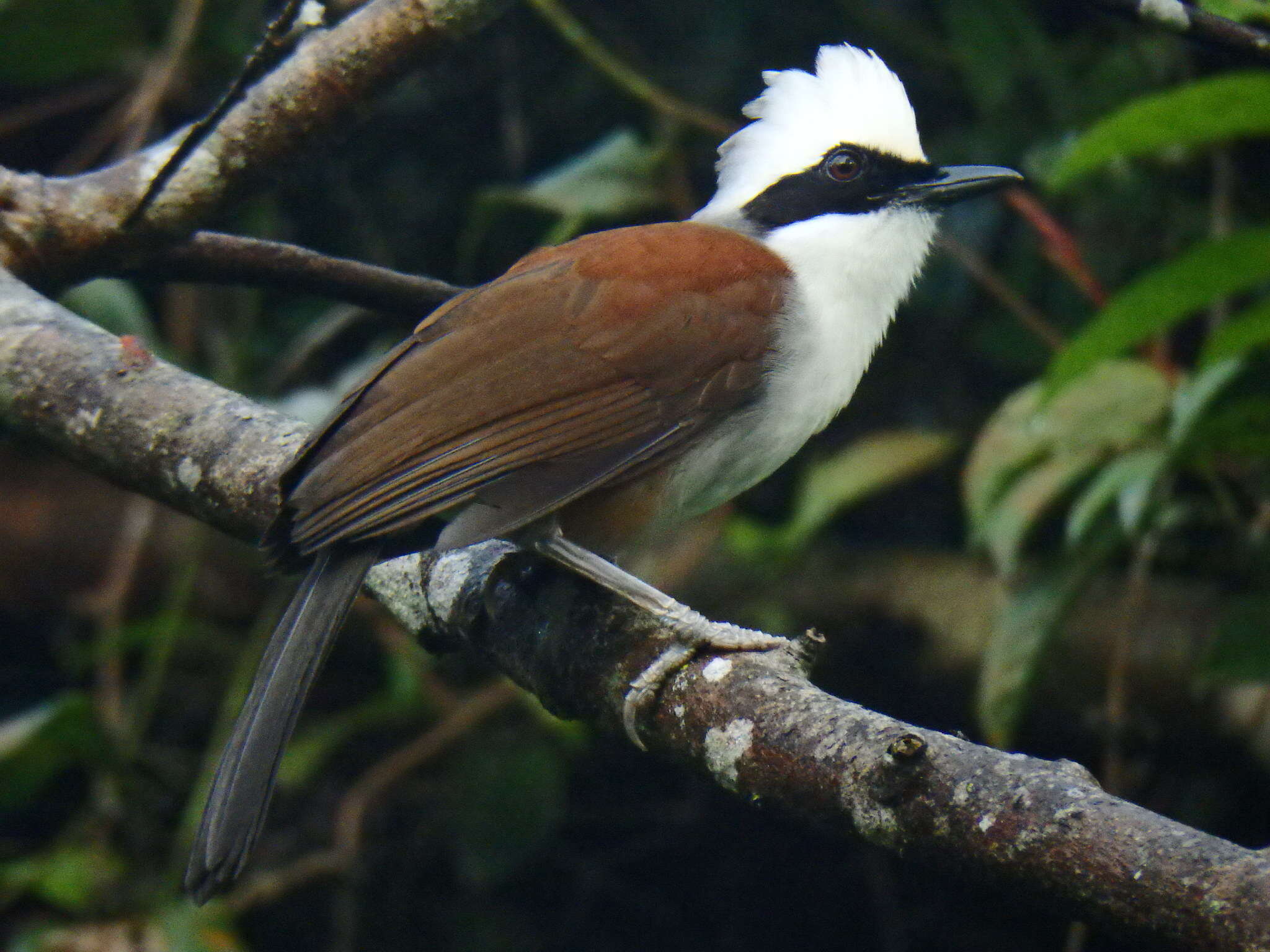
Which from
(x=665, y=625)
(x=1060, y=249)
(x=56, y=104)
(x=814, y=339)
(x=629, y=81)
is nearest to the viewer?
(x=665, y=625)

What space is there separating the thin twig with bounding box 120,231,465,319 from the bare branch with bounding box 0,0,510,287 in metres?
0.07

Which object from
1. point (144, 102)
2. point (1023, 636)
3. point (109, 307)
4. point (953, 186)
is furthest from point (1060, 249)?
point (144, 102)

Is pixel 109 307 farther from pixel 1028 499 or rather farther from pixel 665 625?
pixel 1028 499

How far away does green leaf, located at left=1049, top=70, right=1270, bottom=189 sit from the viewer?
2.03m

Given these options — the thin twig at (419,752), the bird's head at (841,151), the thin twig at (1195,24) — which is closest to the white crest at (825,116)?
the bird's head at (841,151)

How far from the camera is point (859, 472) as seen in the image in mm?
3191

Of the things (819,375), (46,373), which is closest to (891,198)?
(819,375)

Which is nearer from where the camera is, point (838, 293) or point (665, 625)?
point (665, 625)

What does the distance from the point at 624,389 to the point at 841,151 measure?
69 centimetres

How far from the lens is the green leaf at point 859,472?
3.16 meters

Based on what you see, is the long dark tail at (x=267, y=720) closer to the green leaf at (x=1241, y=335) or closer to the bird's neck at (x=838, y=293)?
the bird's neck at (x=838, y=293)

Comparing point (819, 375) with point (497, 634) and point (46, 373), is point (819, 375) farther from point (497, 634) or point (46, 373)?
point (46, 373)

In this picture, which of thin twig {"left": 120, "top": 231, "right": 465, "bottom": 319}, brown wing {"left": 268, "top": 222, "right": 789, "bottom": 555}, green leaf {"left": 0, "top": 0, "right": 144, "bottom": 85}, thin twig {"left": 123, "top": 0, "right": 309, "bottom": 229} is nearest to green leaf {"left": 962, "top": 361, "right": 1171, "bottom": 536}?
brown wing {"left": 268, "top": 222, "right": 789, "bottom": 555}

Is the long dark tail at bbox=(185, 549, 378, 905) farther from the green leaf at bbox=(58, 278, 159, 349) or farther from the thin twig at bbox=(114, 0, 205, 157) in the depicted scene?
the thin twig at bbox=(114, 0, 205, 157)
